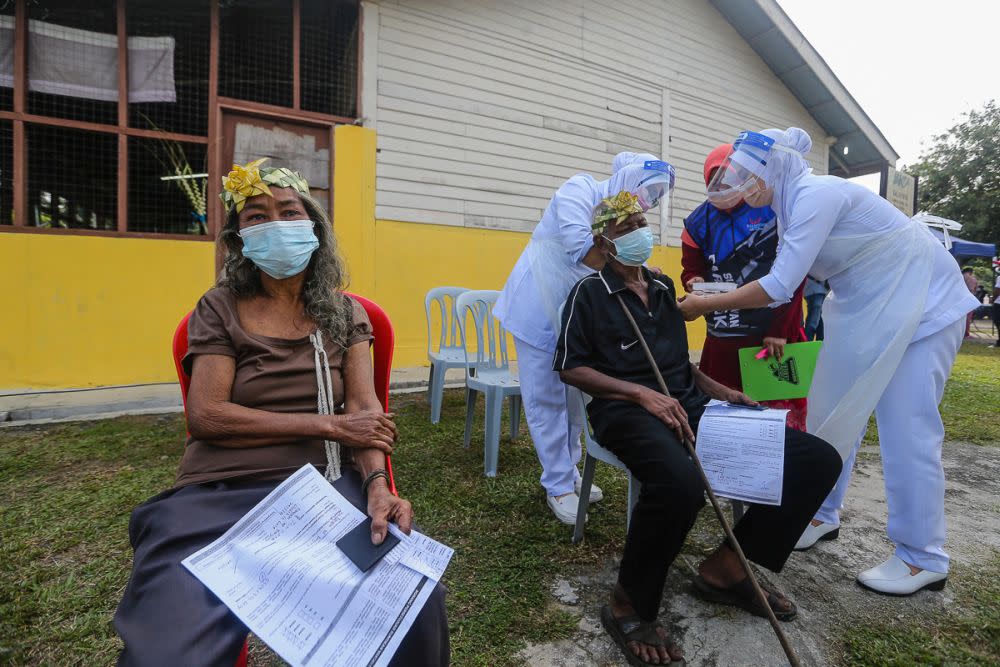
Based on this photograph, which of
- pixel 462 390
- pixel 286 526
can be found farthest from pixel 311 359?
pixel 462 390

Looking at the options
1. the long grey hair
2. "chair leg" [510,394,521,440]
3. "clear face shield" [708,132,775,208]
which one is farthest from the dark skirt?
"chair leg" [510,394,521,440]

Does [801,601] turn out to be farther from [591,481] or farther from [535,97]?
[535,97]

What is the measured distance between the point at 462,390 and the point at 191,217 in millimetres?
3537

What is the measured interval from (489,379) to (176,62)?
16.5 ft

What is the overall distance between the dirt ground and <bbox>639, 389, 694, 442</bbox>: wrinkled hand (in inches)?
27.2

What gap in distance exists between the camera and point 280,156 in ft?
19.9

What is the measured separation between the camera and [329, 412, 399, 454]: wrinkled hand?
5.01 ft

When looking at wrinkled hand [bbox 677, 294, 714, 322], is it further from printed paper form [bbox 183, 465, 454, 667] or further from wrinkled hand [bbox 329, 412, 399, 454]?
printed paper form [bbox 183, 465, 454, 667]

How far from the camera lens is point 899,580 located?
2230 millimetres

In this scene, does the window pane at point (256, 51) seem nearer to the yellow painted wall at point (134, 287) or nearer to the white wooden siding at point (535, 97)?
the yellow painted wall at point (134, 287)

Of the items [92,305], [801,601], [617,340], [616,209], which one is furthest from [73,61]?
[801,601]

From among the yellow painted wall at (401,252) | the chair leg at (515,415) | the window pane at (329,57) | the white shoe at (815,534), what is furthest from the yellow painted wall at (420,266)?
the white shoe at (815,534)

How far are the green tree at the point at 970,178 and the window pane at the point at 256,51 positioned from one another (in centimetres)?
2433

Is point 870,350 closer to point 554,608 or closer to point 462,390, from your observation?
point 554,608
